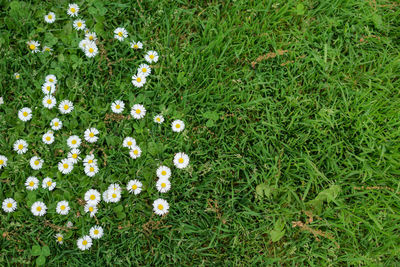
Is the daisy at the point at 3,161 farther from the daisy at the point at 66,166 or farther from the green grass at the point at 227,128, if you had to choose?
the daisy at the point at 66,166

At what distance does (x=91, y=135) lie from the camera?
7.51 ft

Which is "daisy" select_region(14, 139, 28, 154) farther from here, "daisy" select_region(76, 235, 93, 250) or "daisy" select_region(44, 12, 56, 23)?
"daisy" select_region(44, 12, 56, 23)

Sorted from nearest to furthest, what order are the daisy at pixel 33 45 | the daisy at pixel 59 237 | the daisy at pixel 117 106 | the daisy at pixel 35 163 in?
1. the daisy at pixel 59 237
2. the daisy at pixel 35 163
3. the daisy at pixel 117 106
4. the daisy at pixel 33 45

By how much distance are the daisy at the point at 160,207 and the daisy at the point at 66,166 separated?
2.04 ft

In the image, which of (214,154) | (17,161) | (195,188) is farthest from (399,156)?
(17,161)

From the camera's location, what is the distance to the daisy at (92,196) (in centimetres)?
218

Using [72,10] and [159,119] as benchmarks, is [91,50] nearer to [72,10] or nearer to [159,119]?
[72,10]

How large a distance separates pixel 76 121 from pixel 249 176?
4.19ft

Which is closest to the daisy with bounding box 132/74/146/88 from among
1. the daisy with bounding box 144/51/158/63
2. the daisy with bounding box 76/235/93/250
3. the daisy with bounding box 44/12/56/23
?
the daisy with bounding box 144/51/158/63

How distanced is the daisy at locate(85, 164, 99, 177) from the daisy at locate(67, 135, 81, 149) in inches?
6.8

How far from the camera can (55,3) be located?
2537 mm

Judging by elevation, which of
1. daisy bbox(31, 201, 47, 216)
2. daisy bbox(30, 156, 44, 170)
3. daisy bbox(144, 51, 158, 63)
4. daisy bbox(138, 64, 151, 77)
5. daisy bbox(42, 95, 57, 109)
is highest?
daisy bbox(144, 51, 158, 63)

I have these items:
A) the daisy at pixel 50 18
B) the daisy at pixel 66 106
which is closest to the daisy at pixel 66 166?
the daisy at pixel 66 106

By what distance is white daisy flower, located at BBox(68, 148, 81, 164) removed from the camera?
7.34ft
